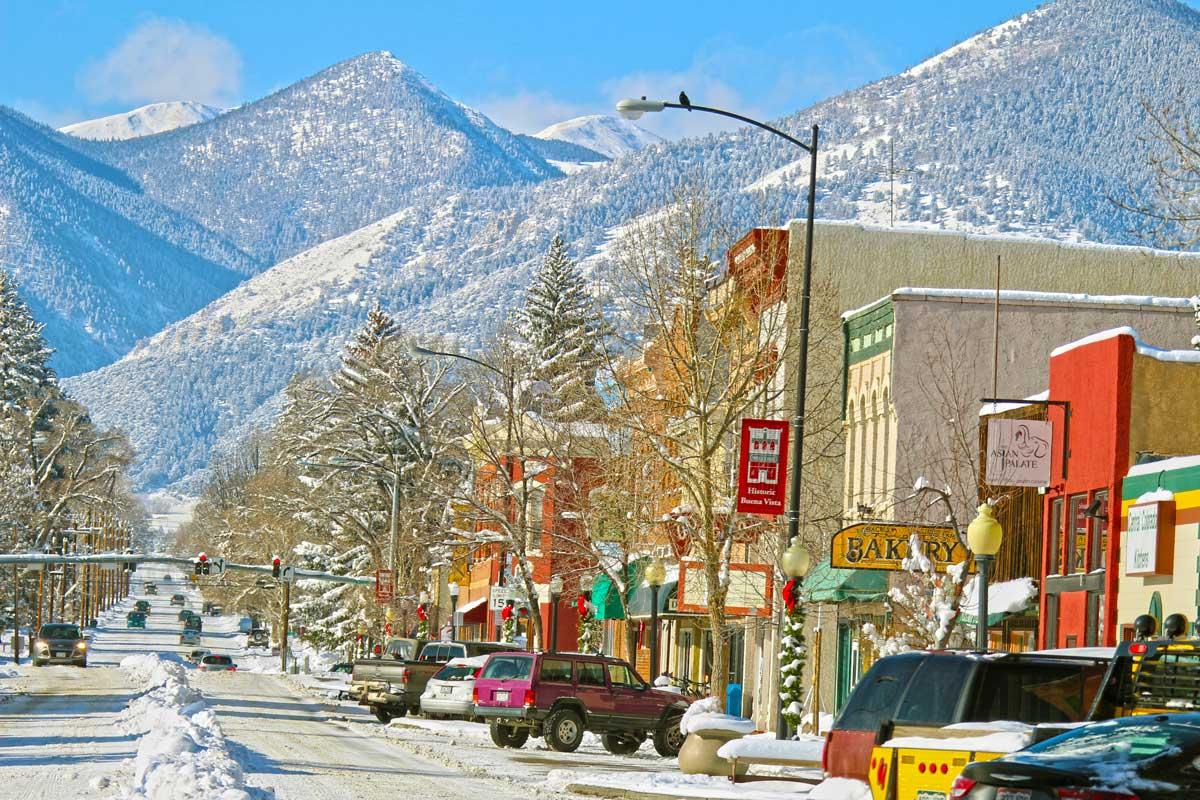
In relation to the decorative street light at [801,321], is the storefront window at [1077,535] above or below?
below

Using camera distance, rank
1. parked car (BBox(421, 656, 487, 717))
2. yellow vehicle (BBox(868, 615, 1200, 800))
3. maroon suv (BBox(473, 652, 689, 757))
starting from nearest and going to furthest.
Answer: yellow vehicle (BBox(868, 615, 1200, 800)) → maroon suv (BBox(473, 652, 689, 757)) → parked car (BBox(421, 656, 487, 717))

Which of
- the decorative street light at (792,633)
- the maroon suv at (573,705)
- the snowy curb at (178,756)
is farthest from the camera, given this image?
the maroon suv at (573,705)

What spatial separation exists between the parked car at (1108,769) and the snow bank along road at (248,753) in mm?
10672

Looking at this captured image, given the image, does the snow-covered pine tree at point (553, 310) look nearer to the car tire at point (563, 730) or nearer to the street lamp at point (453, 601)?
the street lamp at point (453, 601)

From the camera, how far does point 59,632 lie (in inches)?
3526

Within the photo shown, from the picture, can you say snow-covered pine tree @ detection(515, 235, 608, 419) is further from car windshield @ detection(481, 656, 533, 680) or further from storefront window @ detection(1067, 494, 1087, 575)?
storefront window @ detection(1067, 494, 1087, 575)

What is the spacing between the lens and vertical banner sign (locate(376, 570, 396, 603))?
71.6m

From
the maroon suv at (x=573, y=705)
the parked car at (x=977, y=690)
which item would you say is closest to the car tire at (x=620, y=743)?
the maroon suv at (x=573, y=705)

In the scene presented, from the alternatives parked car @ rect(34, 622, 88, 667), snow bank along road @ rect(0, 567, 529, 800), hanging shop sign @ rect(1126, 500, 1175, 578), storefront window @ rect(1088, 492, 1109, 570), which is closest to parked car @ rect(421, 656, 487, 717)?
snow bank along road @ rect(0, 567, 529, 800)

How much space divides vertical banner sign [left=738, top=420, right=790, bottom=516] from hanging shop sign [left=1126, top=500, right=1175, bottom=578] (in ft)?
18.9

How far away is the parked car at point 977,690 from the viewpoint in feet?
58.6

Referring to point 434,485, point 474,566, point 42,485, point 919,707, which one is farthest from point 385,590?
point 42,485

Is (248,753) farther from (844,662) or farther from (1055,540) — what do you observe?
(844,662)

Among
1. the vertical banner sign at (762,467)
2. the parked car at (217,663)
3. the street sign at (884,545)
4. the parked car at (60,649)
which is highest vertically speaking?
the vertical banner sign at (762,467)
